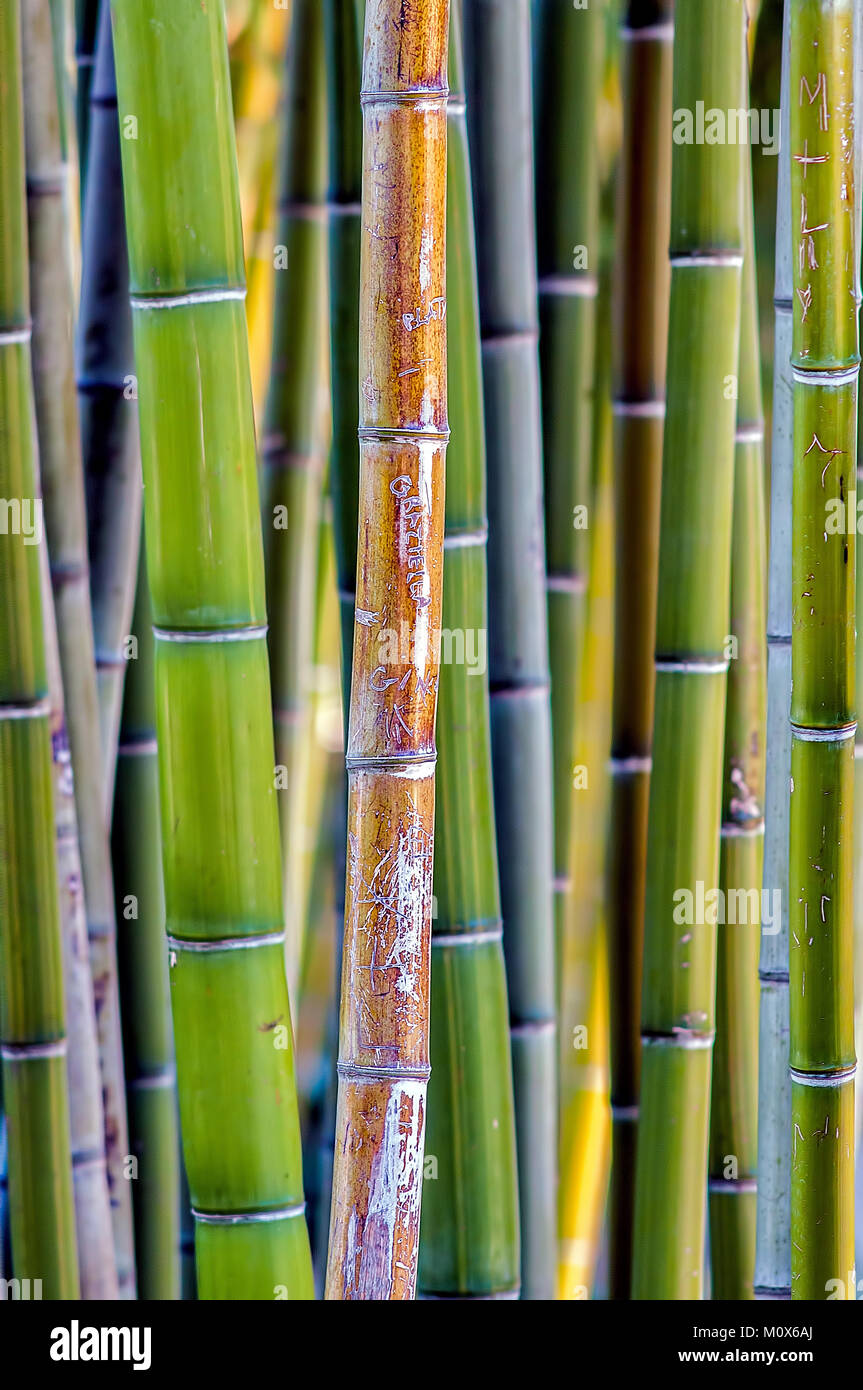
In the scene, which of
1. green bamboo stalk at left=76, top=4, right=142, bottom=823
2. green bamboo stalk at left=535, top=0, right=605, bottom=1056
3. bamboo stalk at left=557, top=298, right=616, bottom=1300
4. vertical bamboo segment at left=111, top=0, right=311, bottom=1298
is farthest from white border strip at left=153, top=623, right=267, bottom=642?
bamboo stalk at left=557, top=298, right=616, bottom=1300

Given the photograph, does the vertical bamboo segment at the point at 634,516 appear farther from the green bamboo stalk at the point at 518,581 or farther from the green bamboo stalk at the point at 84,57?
the green bamboo stalk at the point at 84,57

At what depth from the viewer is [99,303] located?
81cm

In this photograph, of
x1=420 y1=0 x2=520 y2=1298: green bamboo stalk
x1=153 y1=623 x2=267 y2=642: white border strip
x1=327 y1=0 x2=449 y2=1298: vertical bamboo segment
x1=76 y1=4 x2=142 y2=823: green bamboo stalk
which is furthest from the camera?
x1=76 y1=4 x2=142 y2=823: green bamboo stalk

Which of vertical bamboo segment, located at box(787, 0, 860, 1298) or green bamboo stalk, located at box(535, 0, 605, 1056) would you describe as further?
green bamboo stalk, located at box(535, 0, 605, 1056)

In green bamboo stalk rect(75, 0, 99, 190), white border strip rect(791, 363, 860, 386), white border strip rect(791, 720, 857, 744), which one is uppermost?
green bamboo stalk rect(75, 0, 99, 190)

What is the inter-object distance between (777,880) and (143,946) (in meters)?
0.46

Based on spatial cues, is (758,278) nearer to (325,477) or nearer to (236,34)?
(325,477)

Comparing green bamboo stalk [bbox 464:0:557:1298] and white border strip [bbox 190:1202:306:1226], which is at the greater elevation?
green bamboo stalk [bbox 464:0:557:1298]

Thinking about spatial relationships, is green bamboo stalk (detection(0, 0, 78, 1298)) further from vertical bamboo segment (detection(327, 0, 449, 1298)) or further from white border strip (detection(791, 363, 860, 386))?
white border strip (detection(791, 363, 860, 386))

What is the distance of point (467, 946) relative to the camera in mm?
701

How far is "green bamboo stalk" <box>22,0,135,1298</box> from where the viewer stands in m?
0.71

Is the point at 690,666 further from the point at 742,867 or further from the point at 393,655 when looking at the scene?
the point at 393,655

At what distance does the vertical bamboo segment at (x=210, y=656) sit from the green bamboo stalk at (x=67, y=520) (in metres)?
0.18
